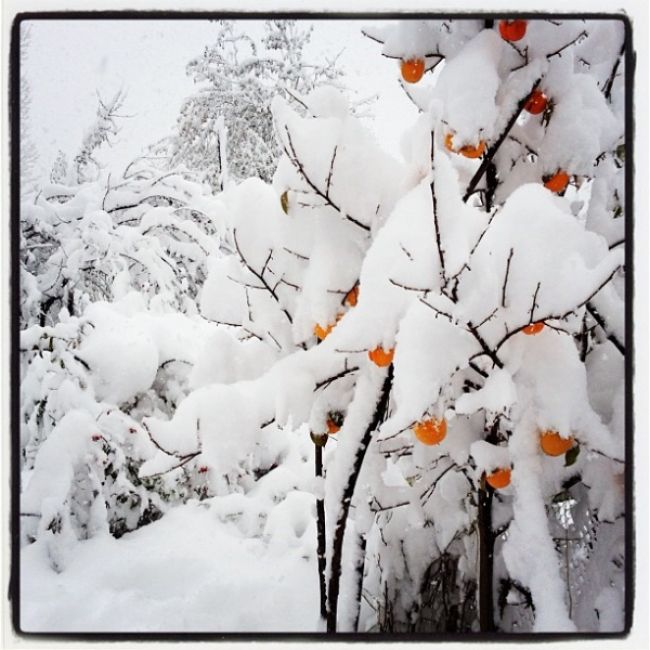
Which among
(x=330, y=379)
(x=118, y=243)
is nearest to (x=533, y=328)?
(x=330, y=379)

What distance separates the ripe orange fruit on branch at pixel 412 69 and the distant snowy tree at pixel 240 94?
0.14 m

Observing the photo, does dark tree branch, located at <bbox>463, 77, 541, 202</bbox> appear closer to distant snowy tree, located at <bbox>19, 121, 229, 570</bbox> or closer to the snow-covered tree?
the snow-covered tree

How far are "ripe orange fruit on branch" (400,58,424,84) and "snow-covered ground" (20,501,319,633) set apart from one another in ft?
2.70

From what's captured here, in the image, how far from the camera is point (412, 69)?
76 centimetres

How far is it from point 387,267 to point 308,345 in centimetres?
→ 29

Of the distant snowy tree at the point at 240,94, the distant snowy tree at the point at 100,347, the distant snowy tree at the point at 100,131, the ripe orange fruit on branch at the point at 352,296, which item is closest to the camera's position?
the ripe orange fruit on branch at the point at 352,296

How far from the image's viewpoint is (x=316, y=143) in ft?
2.31

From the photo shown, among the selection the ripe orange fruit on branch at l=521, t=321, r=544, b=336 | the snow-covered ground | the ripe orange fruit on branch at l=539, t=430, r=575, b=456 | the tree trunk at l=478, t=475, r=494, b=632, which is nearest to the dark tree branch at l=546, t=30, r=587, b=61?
the ripe orange fruit on branch at l=521, t=321, r=544, b=336

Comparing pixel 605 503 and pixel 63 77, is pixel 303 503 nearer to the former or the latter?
pixel 605 503

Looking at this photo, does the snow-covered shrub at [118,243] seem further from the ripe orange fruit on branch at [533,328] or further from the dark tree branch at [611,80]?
the dark tree branch at [611,80]

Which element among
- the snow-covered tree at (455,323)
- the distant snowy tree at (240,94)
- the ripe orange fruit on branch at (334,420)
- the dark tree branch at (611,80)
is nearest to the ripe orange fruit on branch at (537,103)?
the snow-covered tree at (455,323)

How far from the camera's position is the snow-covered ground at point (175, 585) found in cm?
82

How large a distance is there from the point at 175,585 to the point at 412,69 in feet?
3.09

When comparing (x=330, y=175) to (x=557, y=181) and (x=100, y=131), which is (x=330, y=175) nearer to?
(x=557, y=181)
